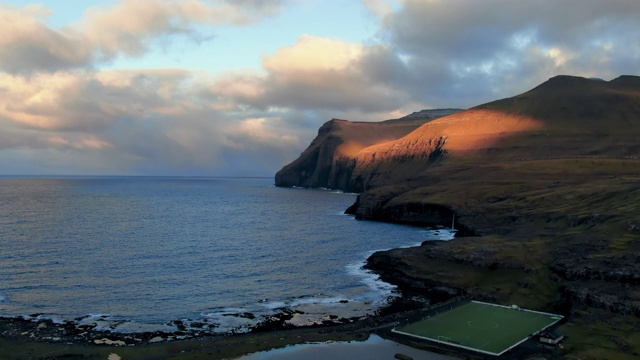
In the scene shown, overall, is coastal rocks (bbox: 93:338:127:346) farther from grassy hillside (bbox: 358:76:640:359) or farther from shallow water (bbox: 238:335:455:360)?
grassy hillside (bbox: 358:76:640:359)

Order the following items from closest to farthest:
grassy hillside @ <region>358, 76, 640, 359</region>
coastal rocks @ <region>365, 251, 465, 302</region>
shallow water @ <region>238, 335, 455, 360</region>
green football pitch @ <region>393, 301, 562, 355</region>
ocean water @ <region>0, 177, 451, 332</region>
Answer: shallow water @ <region>238, 335, 455, 360</region>, green football pitch @ <region>393, 301, 562, 355</region>, grassy hillside @ <region>358, 76, 640, 359</region>, ocean water @ <region>0, 177, 451, 332</region>, coastal rocks @ <region>365, 251, 465, 302</region>

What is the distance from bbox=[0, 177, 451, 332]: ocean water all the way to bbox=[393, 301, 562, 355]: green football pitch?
34.9 feet

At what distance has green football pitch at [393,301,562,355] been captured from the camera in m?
50.3

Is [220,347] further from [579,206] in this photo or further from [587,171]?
[587,171]

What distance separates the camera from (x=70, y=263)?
290 ft

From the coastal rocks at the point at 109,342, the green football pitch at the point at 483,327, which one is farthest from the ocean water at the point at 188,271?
the green football pitch at the point at 483,327

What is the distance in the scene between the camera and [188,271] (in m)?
84.5

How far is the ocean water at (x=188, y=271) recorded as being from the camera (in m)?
62.6

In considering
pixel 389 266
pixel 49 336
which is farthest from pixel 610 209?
pixel 49 336

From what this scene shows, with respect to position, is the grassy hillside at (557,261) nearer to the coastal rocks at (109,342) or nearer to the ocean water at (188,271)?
the ocean water at (188,271)

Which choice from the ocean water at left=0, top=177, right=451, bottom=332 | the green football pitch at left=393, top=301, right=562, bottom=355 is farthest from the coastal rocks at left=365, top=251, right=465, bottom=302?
the green football pitch at left=393, top=301, right=562, bottom=355

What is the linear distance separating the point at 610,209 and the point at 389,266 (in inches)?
1901

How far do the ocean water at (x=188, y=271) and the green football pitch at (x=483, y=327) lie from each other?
10.6m

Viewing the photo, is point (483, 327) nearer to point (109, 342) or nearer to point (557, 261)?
point (557, 261)
